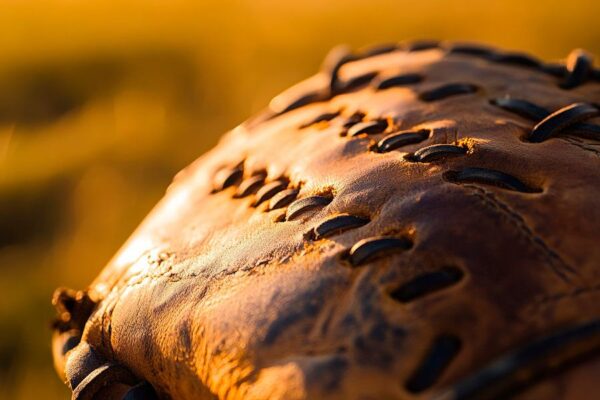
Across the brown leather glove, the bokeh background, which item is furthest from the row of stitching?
the bokeh background

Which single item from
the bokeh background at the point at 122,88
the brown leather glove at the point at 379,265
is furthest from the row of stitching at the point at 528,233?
the bokeh background at the point at 122,88

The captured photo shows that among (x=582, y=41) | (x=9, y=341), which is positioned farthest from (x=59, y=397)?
(x=582, y=41)

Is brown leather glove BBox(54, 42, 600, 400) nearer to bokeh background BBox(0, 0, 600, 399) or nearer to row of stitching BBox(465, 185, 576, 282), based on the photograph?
row of stitching BBox(465, 185, 576, 282)

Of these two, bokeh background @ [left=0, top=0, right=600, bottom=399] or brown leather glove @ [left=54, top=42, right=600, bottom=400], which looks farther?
bokeh background @ [left=0, top=0, right=600, bottom=399]

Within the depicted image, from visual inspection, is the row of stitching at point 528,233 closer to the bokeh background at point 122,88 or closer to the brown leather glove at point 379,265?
the brown leather glove at point 379,265

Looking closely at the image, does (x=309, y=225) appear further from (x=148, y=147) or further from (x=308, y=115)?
(x=148, y=147)
